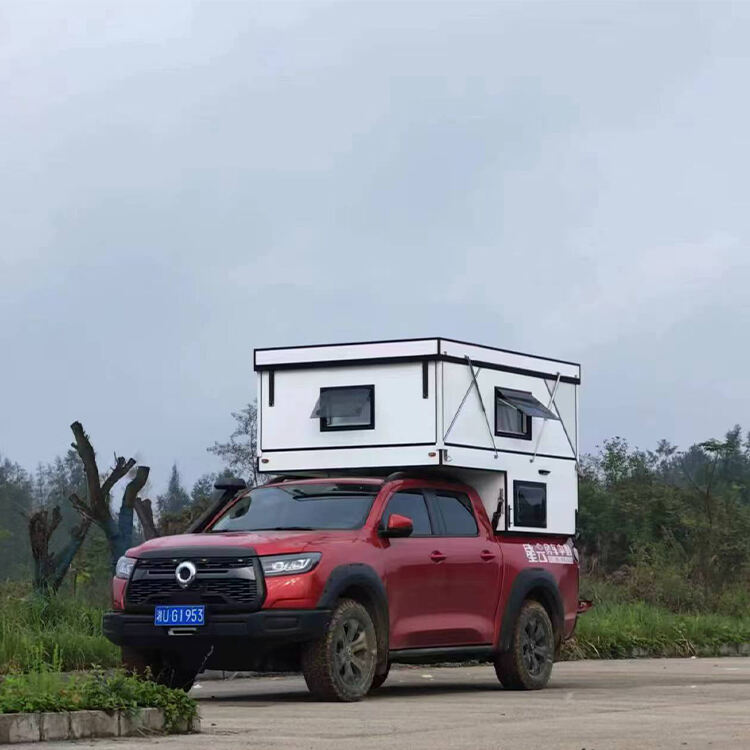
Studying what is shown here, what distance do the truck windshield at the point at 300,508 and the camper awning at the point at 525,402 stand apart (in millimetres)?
2920

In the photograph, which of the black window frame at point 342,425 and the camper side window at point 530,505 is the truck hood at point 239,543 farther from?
the camper side window at point 530,505

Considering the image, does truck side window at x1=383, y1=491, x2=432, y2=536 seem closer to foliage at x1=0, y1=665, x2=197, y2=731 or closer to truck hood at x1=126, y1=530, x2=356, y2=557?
truck hood at x1=126, y1=530, x2=356, y2=557

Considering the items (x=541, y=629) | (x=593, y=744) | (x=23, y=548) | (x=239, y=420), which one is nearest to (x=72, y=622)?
(x=541, y=629)

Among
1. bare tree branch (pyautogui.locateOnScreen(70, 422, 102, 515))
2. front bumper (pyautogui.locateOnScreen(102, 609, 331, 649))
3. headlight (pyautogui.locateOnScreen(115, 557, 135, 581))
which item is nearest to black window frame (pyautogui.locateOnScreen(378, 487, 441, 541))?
front bumper (pyautogui.locateOnScreen(102, 609, 331, 649))

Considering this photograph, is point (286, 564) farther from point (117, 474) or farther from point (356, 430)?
point (117, 474)

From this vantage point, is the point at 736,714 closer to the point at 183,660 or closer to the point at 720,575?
the point at 183,660

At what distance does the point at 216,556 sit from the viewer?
13875 millimetres

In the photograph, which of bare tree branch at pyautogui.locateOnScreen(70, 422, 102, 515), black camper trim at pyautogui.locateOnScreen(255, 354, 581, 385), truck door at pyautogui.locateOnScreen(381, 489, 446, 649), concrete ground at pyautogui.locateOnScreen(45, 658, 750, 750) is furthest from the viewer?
bare tree branch at pyautogui.locateOnScreen(70, 422, 102, 515)

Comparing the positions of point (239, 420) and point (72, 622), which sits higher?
point (239, 420)

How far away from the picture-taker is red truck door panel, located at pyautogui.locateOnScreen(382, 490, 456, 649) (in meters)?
14.8

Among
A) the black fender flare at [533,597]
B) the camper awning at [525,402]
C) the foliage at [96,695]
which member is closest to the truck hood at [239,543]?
the black fender flare at [533,597]

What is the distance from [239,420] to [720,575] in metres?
23.7

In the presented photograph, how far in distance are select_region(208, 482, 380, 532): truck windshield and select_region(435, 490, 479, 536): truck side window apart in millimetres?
964

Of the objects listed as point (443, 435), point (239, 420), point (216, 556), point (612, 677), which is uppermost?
point (239, 420)
